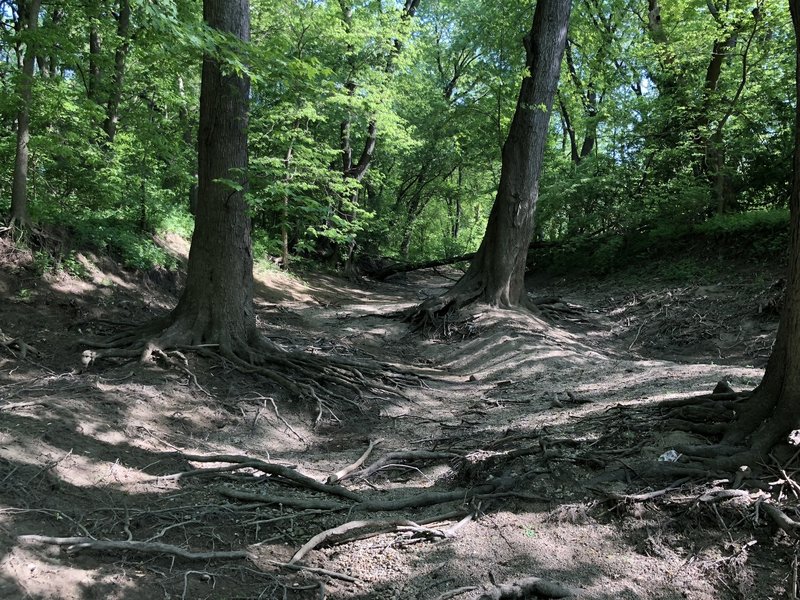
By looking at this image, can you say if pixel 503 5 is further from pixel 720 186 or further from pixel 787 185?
pixel 787 185

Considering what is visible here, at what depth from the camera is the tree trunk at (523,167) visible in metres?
11.9

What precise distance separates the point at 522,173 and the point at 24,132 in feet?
30.1

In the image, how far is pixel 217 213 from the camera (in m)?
7.39

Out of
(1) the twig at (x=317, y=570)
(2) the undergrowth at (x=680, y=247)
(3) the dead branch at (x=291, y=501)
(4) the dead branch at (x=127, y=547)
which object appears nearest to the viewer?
(4) the dead branch at (x=127, y=547)

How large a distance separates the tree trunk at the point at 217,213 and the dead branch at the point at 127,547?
4149 mm

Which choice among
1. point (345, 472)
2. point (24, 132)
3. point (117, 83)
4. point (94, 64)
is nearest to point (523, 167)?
point (345, 472)

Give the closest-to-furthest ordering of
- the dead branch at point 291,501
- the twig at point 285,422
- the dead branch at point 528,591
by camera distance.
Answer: the dead branch at point 528,591 < the dead branch at point 291,501 < the twig at point 285,422

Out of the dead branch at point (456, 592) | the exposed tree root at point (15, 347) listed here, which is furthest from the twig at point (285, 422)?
the dead branch at point (456, 592)

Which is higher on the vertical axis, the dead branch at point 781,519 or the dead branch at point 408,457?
the dead branch at point 781,519

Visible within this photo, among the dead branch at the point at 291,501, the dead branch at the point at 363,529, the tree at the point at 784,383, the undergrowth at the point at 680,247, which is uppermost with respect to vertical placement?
→ the undergrowth at the point at 680,247

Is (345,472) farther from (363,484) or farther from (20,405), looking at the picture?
(20,405)

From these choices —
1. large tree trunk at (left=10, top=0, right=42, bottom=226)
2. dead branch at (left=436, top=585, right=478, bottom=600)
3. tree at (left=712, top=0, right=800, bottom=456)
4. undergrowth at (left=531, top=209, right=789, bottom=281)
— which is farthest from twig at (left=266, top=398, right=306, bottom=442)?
undergrowth at (left=531, top=209, right=789, bottom=281)

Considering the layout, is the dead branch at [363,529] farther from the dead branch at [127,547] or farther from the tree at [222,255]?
the tree at [222,255]

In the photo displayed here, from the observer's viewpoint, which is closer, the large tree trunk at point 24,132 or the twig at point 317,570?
the twig at point 317,570
